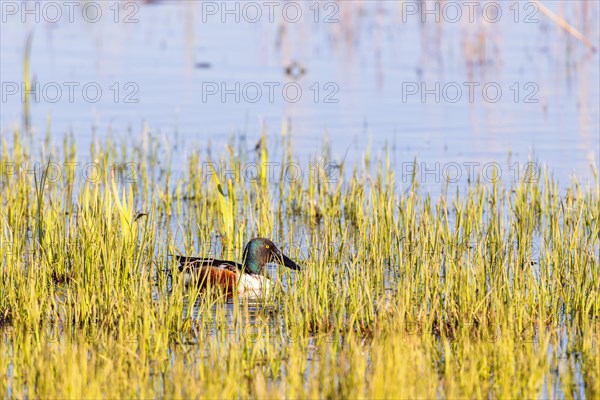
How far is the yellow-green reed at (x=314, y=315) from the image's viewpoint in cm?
530

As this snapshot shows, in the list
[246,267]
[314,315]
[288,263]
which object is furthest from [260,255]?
[314,315]

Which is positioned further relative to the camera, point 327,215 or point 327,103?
point 327,103

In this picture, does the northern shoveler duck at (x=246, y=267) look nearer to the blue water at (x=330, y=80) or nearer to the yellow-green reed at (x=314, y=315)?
the yellow-green reed at (x=314, y=315)

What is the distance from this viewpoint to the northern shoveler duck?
7703mm

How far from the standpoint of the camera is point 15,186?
9.29 m

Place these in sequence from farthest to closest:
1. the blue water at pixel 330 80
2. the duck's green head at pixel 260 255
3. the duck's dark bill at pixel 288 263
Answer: the blue water at pixel 330 80, the duck's green head at pixel 260 255, the duck's dark bill at pixel 288 263

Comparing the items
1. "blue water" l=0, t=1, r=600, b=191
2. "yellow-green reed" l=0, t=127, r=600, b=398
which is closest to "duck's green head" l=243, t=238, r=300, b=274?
"yellow-green reed" l=0, t=127, r=600, b=398

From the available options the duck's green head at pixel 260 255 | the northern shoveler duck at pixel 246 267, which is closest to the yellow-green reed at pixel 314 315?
the northern shoveler duck at pixel 246 267

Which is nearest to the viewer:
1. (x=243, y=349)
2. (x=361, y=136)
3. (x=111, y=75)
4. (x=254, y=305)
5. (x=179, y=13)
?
(x=243, y=349)

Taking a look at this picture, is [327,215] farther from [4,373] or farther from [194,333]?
[4,373]

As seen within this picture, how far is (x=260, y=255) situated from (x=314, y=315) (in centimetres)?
180

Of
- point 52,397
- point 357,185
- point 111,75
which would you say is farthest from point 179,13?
point 52,397

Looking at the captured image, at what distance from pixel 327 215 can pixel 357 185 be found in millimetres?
562

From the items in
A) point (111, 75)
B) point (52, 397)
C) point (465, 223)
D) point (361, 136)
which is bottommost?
point (52, 397)
